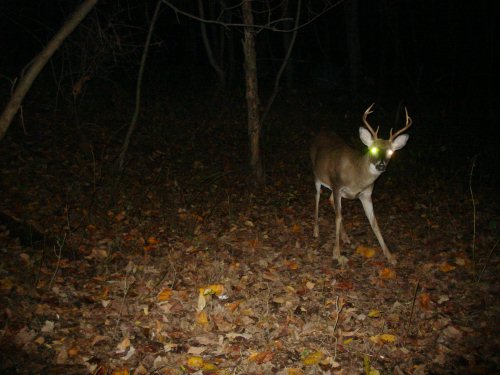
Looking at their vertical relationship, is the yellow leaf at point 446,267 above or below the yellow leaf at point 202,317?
above

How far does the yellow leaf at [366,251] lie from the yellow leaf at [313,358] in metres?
2.38

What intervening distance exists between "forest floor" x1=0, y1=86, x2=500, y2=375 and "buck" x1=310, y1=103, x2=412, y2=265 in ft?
1.25

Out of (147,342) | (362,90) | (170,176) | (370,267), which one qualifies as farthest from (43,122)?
(362,90)

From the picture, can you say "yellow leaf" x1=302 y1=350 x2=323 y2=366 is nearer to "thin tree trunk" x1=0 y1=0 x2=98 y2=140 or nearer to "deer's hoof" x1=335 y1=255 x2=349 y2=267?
"deer's hoof" x1=335 y1=255 x2=349 y2=267

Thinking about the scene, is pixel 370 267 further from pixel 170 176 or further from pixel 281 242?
pixel 170 176

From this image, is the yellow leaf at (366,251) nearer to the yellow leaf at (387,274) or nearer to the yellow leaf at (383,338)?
the yellow leaf at (387,274)

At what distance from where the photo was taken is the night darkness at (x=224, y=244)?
12.9 feet

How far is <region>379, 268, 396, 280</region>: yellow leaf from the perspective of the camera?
5262mm

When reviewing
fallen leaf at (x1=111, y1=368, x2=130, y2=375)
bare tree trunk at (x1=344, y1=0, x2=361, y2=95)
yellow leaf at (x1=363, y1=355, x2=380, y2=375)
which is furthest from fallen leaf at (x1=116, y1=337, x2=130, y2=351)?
bare tree trunk at (x1=344, y1=0, x2=361, y2=95)

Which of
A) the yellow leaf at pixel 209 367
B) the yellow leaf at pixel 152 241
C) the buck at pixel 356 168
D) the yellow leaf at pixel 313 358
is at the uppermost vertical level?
the buck at pixel 356 168

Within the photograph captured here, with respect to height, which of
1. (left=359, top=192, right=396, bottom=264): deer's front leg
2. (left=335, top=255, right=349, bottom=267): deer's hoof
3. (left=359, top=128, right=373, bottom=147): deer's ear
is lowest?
(left=335, top=255, right=349, bottom=267): deer's hoof

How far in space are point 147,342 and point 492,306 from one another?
3897mm

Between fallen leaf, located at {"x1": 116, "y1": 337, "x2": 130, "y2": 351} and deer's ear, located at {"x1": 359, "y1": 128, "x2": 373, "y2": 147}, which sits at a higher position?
deer's ear, located at {"x1": 359, "y1": 128, "x2": 373, "y2": 147}

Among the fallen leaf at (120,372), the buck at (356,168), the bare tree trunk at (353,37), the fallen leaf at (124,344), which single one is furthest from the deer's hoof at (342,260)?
the bare tree trunk at (353,37)
